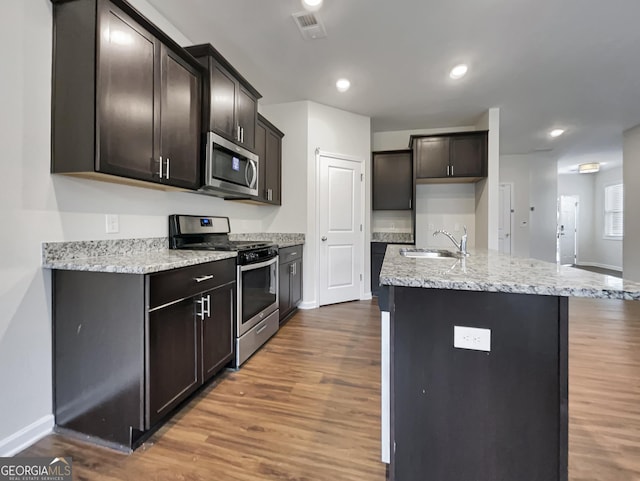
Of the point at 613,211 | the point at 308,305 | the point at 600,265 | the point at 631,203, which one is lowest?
the point at 308,305

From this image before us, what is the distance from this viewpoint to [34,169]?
1.50m

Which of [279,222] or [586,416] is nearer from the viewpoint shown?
[586,416]

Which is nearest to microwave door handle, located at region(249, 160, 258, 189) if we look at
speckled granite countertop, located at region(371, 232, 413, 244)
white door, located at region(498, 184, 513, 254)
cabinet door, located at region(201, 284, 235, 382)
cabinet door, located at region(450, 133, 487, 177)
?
cabinet door, located at region(201, 284, 235, 382)

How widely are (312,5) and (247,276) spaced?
2.08 m

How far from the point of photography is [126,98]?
5.43 feet

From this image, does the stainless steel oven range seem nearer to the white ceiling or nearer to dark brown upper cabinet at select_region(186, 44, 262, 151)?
dark brown upper cabinet at select_region(186, 44, 262, 151)

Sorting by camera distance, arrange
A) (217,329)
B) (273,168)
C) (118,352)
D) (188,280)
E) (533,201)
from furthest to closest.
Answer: (533,201) < (273,168) < (217,329) < (188,280) < (118,352)

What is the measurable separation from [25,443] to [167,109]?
6.45 feet

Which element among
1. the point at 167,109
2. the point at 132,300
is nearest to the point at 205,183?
the point at 167,109

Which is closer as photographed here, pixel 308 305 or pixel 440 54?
pixel 440 54

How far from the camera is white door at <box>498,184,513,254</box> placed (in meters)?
6.26

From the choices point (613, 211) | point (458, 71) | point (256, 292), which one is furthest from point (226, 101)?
point (613, 211)

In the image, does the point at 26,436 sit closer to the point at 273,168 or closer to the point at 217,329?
the point at 217,329

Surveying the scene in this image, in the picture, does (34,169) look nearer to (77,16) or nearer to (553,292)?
(77,16)
